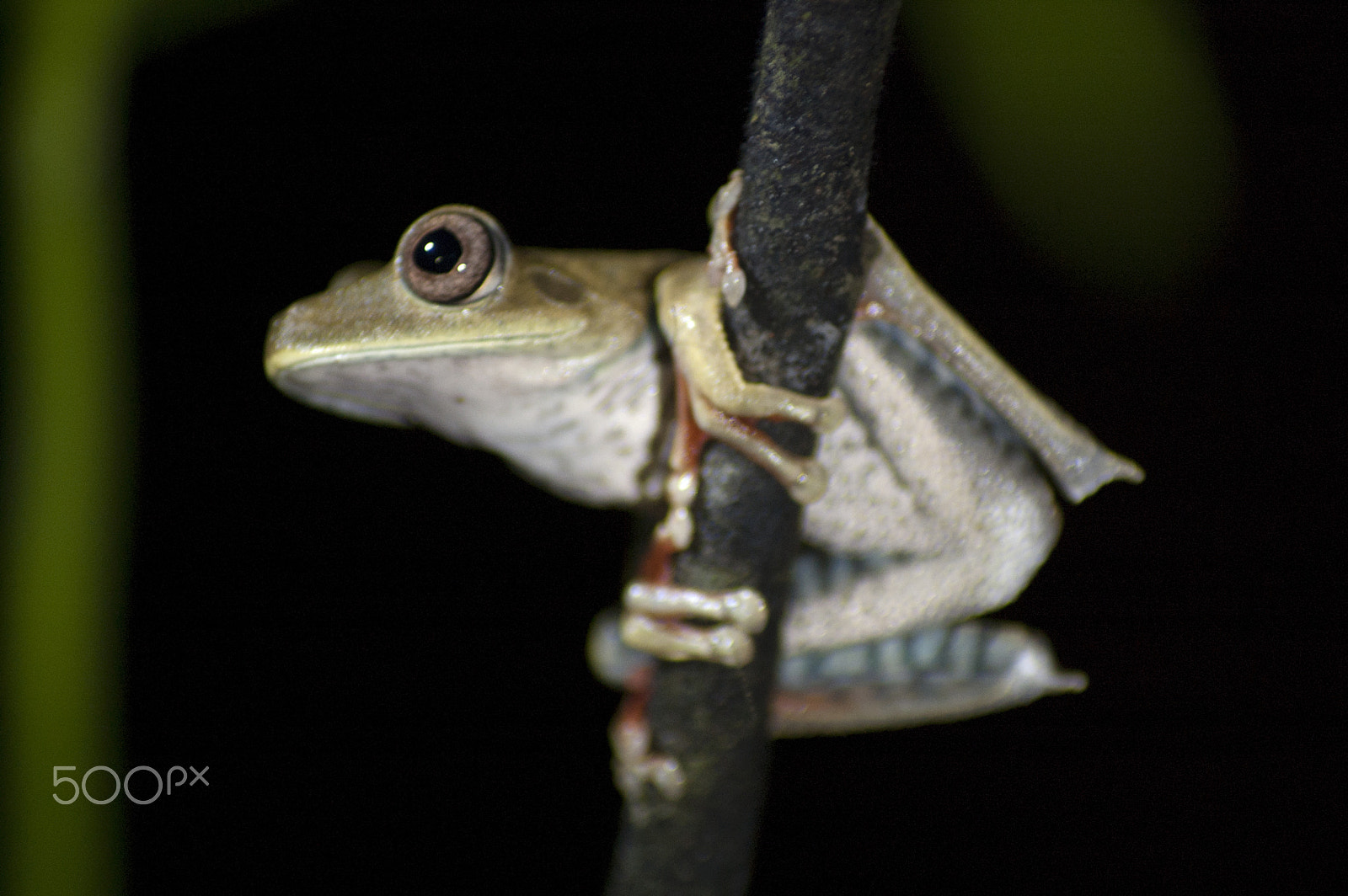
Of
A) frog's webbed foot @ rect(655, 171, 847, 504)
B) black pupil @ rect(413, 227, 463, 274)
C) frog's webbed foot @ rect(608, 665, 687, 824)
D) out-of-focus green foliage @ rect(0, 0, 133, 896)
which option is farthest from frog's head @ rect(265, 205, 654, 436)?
out-of-focus green foliage @ rect(0, 0, 133, 896)

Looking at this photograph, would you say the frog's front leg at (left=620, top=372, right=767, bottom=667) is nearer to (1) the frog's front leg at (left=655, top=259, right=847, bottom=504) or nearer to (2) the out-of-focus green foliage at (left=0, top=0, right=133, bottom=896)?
(1) the frog's front leg at (left=655, top=259, right=847, bottom=504)

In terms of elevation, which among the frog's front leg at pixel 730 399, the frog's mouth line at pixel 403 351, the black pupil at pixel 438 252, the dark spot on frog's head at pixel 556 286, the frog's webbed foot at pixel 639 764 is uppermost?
the black pupil at pixel 438 252

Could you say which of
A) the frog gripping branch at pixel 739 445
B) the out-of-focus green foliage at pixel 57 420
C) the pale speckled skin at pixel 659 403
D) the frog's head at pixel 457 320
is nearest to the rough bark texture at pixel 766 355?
the frog gripping branch at pixel 739 445

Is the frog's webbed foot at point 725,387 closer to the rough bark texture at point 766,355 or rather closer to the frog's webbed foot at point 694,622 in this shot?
the rough bark texture at point 766,355

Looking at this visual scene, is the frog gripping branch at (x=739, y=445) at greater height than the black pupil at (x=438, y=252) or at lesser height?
lesser

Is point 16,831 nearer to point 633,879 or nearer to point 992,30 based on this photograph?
point 633,879

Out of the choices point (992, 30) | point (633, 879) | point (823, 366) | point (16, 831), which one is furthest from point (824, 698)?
point (16, 831)

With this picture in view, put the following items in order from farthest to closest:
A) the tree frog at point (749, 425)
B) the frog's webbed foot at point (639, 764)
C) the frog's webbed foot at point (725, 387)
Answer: the frog's webbed foot at point (639, 764)
the tree frog at point (749, 425)
the frog's webbed foot at point (725, 387)
